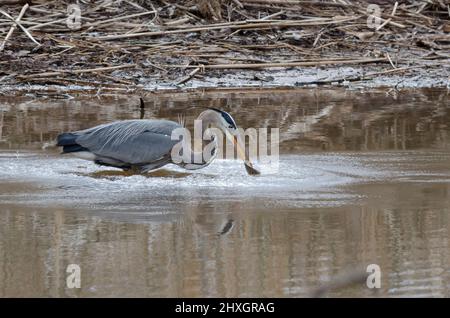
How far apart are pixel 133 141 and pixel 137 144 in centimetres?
8

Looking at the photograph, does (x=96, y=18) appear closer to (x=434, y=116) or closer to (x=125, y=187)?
(x=434, y=116)

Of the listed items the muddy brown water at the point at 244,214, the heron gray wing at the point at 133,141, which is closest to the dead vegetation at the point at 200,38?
the muddy brown water at the point at 244,214

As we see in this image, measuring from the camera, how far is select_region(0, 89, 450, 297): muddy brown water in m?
5.80

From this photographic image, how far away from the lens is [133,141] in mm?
9195

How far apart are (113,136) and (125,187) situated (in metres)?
0.93

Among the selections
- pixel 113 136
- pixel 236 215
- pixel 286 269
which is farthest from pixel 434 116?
pixel 286 269

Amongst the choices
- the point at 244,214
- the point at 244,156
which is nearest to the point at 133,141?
the point at 244,156

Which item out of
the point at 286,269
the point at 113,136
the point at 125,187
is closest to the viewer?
the point at 286,269

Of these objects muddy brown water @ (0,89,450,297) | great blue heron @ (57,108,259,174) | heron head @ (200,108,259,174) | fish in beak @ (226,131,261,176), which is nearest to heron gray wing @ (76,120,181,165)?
great blue heron @ (57,108,259,174)

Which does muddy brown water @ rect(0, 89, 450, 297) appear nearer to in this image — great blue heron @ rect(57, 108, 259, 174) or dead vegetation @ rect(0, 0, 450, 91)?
great blue heron @ rect(57, 108, 259, 174)

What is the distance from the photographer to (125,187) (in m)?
8.48

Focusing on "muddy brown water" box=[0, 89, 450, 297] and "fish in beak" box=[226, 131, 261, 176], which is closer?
"muddy brown water" box=[0, 89, 450, 297]

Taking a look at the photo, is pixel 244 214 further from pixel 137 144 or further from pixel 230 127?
pixel 137 144

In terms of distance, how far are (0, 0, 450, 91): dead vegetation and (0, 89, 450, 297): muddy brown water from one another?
76.5 inches
